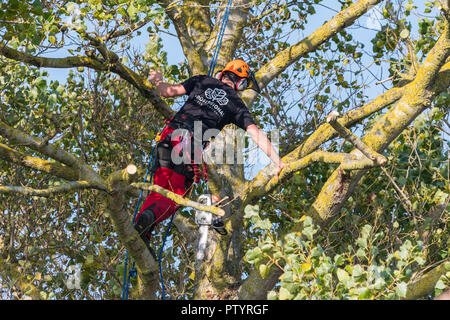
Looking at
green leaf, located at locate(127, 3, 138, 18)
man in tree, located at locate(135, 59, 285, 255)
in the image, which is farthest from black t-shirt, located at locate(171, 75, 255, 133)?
green leaf, located at locate(127, 3, 138, 18)

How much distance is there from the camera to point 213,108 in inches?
232

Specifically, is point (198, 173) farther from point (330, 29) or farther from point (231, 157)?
point (330, 29)

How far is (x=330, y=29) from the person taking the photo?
6730 mm

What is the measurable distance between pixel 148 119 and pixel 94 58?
1886 mm

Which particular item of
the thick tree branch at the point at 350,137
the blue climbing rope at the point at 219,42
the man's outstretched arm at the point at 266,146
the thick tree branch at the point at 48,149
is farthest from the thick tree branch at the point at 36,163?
the blue climbing rope at the point at 219,42

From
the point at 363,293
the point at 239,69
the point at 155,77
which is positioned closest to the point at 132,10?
the point at 155,77

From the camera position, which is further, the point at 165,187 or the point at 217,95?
the point at 217,95

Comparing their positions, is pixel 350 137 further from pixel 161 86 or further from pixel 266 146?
pixel 161 86

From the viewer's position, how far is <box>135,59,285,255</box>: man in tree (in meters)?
5.56

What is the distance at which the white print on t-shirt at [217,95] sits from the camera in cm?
591

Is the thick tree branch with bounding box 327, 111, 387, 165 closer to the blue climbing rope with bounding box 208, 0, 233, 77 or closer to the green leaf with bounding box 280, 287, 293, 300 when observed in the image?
the green leaf with bounding box 280, 287, 293, 300

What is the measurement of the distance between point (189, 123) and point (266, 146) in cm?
90

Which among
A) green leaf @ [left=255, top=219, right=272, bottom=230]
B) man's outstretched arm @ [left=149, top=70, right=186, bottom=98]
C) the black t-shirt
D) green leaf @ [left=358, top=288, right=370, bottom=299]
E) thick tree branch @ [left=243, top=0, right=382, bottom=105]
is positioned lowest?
green leaf @ [left=358, top=288, right=370, bottom=299]

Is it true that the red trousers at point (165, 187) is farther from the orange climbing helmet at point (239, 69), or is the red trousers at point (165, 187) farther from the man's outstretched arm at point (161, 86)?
the orange climbing helmet at point (239, 69)
